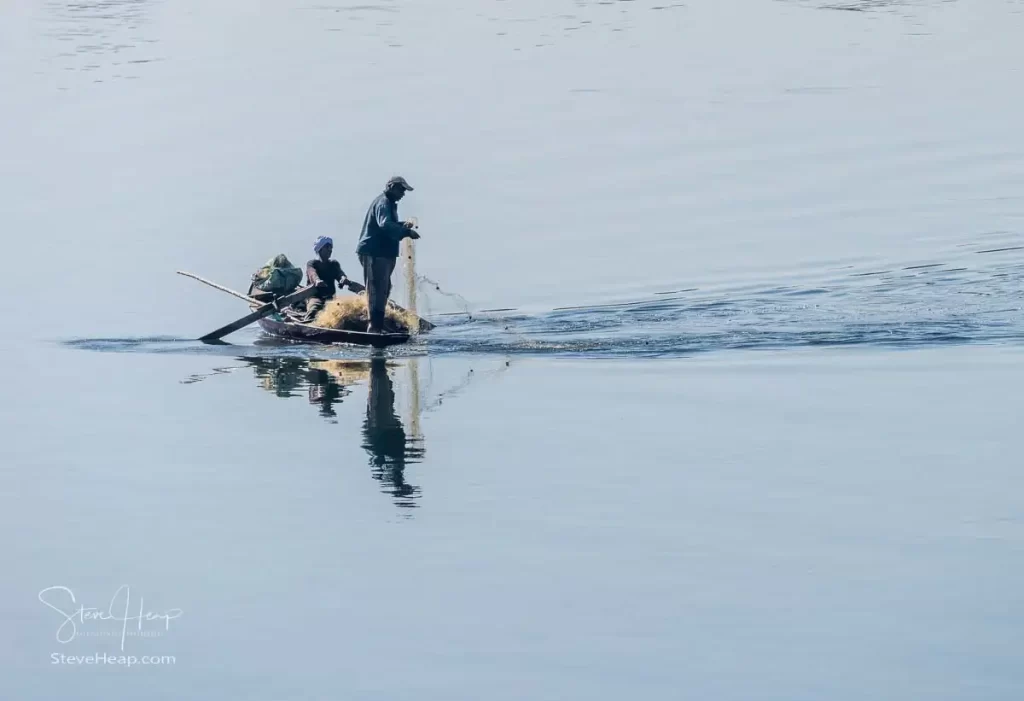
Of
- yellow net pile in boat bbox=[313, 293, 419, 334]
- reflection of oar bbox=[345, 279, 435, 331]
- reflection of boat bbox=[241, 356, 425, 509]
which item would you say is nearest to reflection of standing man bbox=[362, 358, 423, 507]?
reflection of boat bbox=[241, 356, 425, 509]

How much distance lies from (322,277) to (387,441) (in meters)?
6.04

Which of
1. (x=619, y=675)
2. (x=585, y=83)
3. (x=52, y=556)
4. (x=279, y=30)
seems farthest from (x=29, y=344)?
(x=279, y=30)

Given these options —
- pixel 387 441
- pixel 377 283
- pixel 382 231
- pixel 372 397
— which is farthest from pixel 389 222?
pixel 387 441

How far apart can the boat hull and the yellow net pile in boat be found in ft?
0.55

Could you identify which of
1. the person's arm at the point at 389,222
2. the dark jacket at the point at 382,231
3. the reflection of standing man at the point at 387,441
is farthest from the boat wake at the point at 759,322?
the reflection of standing man at the point at 387,441

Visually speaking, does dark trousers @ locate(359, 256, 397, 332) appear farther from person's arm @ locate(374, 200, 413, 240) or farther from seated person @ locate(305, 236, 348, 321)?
seated person @ locate(305, 236, 348, 321)

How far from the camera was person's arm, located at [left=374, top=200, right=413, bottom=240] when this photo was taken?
23922 mm

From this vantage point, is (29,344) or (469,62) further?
(469,62)

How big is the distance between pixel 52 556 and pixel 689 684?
233 inches

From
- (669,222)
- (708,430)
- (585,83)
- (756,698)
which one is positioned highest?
(585,83)

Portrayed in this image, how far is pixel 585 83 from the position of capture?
46.6 metres

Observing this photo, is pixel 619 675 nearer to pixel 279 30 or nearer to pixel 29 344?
pixel 29 344

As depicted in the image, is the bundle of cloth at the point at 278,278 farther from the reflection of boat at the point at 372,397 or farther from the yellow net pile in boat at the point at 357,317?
the reflection of boat at the point at 372,397

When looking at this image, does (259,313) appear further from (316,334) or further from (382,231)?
(382,231)
